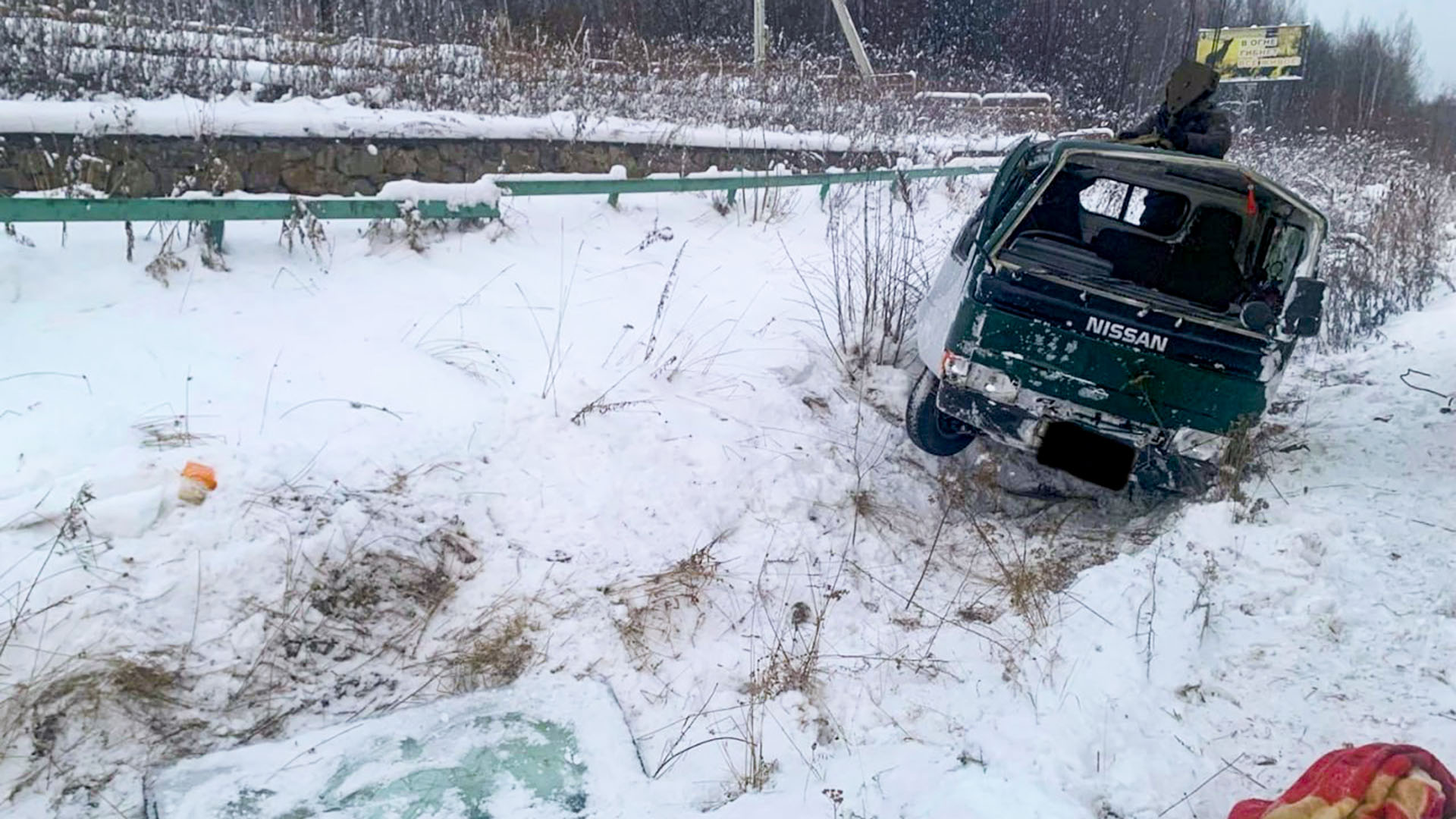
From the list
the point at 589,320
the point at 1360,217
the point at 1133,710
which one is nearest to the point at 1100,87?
the point at 1360,217

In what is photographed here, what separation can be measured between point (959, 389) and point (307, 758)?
306cm

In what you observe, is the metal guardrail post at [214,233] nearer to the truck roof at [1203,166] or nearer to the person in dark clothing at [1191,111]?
the truck roof at [1203,166]

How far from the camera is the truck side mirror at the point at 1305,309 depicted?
396 centimetres

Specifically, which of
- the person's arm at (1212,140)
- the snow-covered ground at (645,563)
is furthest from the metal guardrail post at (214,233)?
the person's arm at (1212,140)

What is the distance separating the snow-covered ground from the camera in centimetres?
277

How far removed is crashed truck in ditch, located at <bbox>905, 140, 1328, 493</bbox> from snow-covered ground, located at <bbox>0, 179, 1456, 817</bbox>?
42 cm

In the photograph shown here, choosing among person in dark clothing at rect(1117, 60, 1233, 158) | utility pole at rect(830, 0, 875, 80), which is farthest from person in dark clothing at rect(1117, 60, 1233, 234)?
utility pole at rect(830, 0, 875, 80)

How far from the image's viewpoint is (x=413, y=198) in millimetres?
5656

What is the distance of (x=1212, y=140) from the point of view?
5.54 metres

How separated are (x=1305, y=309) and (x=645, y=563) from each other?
313 centimetres

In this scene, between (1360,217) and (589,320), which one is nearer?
(589,320)

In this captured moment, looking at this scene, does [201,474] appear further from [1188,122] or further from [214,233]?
[1188,122]

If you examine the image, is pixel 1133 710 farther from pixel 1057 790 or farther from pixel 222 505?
pixel 222 505

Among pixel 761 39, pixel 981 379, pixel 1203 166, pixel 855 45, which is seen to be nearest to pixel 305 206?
pixel 981 379
